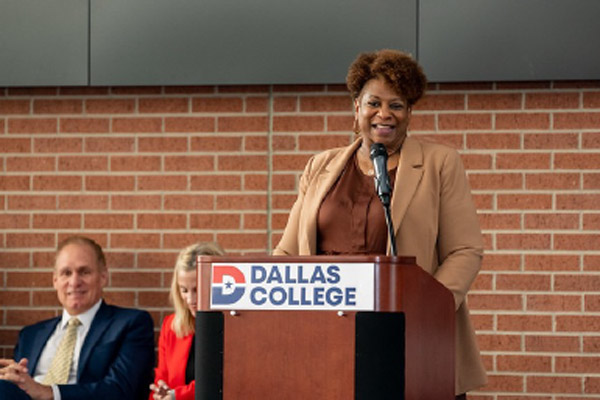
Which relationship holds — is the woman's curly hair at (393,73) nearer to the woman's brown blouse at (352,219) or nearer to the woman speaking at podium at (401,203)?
the woman speaking at podium at (401,203)

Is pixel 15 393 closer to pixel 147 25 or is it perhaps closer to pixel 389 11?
pixel 147 25

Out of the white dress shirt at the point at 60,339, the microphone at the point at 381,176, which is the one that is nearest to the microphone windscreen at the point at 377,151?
the microphone at the point at 381,176

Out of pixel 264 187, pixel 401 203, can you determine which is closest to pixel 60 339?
pixel 264 187

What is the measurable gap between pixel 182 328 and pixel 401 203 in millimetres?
1839

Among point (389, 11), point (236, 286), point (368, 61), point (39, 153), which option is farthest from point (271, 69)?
point (236, 286)

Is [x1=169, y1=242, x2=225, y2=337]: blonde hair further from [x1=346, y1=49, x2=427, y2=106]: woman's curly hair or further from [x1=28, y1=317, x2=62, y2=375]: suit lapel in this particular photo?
[x1=346, y1=49, x2=427, y2=106]: woman's curly hair

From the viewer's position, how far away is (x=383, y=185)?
7.80 ft

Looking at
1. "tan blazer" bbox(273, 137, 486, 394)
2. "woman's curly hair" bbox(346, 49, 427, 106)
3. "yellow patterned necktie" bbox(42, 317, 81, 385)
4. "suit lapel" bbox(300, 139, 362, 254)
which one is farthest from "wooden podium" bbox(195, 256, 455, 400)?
"yellow patterned necktie" bbox(42, 317, 81, 385)

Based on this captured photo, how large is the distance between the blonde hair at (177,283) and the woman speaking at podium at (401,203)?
146 centimetres

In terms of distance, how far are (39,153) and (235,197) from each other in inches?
39.2

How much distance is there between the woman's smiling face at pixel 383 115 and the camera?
2840 millimetres

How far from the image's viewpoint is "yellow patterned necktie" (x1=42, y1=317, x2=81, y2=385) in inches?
174

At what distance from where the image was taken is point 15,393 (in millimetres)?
4090

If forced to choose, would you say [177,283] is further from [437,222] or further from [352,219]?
[437,222]
